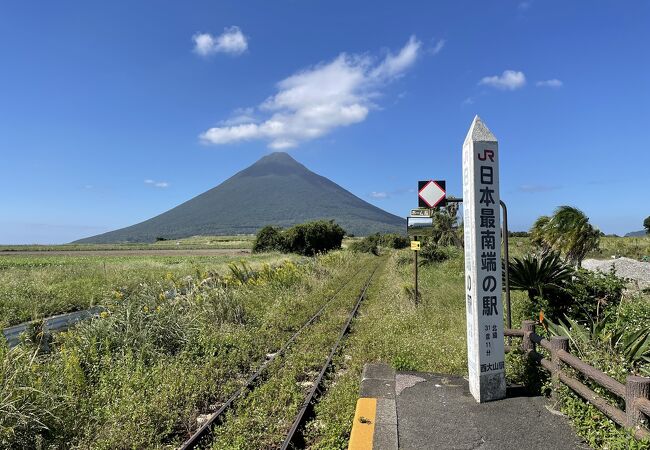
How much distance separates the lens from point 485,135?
4.13m

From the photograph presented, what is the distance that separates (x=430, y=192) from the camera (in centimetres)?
853

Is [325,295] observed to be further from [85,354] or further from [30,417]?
[30,417]

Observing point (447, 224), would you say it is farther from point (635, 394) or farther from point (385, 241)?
point (385, 241)

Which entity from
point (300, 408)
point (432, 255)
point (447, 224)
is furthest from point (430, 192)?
point (447, 224)

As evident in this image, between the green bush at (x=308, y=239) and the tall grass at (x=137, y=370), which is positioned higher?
the green bush at (x=308, y=239)

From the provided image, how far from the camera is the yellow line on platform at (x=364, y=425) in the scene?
11.7ft

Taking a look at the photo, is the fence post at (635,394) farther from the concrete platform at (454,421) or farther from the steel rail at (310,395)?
the steel rail at (310,395)

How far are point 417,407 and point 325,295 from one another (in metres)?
9.62

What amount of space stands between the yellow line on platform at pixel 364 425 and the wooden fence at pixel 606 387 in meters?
1.80

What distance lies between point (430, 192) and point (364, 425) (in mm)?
5605

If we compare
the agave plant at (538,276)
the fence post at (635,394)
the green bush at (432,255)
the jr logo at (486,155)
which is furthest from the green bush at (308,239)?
the fence post at (635,394)

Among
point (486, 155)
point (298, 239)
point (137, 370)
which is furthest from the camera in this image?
point (298, 239)

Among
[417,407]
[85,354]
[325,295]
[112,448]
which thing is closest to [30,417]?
[112,448]

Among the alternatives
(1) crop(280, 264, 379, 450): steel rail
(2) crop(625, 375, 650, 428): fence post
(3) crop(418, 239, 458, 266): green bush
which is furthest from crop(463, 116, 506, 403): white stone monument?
(3) crop(418, 239, 458, 266): green bush
